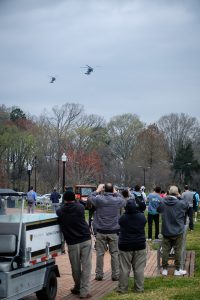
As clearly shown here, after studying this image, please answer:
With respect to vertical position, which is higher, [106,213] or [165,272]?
[106,213]

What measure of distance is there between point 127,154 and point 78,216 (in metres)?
82.3

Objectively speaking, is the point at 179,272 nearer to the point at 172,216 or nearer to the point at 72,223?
the point at 172,216

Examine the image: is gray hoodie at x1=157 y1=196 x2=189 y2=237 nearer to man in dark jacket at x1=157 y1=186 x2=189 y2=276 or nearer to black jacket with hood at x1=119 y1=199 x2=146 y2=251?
man in dark jacket at x1=157 y1=186 x2=189 y2=276

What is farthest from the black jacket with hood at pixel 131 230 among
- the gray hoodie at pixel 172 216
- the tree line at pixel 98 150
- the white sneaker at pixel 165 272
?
the tree line at pixel 98 150

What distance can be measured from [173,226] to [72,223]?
284 centimetres

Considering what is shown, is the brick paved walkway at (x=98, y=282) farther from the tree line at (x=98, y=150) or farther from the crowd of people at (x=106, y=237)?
the tree line at (x=98, y=150)

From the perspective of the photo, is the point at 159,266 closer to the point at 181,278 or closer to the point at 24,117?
the point at 181,278

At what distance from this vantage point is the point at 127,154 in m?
91.4

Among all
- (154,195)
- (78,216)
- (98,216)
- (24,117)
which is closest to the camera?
(78,216)

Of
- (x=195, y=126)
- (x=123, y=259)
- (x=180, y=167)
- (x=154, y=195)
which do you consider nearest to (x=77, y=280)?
(x=123, y=259)

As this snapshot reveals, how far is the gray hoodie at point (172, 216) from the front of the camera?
A: 11.2 metres

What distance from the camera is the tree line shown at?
75.3m

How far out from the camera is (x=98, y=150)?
87.3 metres

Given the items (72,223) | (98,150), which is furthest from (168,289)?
(98,150)
